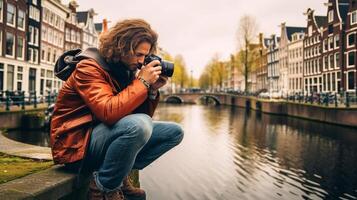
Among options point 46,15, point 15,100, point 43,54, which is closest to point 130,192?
point 15,100

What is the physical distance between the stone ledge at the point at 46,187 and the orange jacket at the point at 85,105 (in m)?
0.14

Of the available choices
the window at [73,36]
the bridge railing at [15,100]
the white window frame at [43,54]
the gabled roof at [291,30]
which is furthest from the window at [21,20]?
the gabled roof at [291,30]

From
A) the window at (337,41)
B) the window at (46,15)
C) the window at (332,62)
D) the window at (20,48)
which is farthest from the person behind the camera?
the window at (332,62)

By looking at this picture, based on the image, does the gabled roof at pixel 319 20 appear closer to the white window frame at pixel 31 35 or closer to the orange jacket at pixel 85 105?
the white window frame at pixel 31 35

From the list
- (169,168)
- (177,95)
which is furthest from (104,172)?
(177,95)

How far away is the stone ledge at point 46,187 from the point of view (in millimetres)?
1896

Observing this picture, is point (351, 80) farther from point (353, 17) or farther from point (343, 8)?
point (343, 8)

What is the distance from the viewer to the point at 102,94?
200 centimetres

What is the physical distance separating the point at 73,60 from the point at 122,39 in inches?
14.3

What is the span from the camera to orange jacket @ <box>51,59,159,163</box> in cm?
200

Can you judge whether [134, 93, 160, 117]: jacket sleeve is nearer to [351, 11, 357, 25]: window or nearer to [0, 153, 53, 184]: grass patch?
[0, 153, 53, 184]: grass patch

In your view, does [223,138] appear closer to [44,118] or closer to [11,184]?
[44,118]

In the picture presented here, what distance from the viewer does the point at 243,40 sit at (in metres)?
41.9

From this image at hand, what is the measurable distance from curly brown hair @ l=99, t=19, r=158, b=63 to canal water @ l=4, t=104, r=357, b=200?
5.27 m
